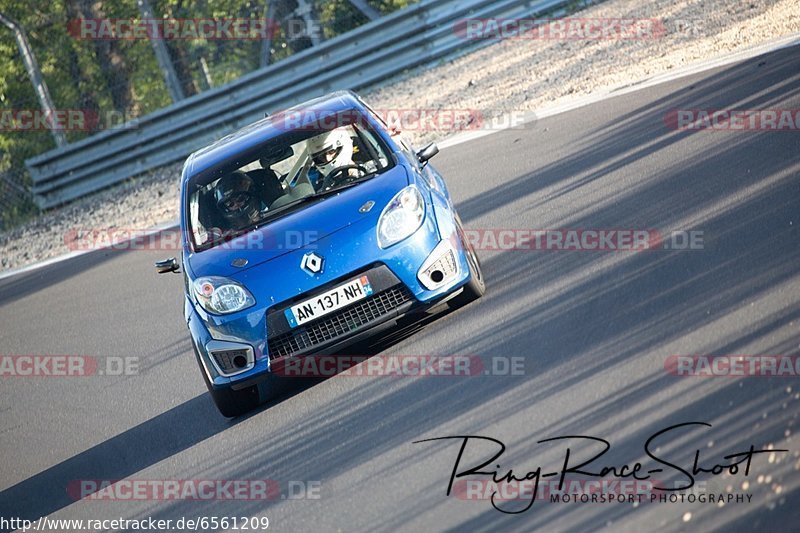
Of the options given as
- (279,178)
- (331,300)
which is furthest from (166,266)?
(331,300)

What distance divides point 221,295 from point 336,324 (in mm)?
786

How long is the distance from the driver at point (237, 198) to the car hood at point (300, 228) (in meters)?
0.29

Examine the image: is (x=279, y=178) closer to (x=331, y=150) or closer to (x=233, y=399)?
(x=331, y=150)

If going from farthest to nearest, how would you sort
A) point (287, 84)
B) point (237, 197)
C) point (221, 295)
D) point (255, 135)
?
1. point (287, 84)
2. point (255, 135)
3. point (237, 197)
4. point (221, 295)

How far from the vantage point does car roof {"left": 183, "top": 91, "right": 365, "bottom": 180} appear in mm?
8703

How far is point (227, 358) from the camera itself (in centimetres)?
741

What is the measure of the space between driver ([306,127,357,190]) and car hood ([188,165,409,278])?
410 millimetres

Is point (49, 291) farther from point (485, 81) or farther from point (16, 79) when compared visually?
point (16, 79)

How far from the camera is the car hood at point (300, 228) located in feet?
24.7

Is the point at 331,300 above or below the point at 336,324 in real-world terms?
above

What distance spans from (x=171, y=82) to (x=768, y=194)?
13004 mm

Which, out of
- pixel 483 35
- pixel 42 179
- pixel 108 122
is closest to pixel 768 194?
pixel 483 35

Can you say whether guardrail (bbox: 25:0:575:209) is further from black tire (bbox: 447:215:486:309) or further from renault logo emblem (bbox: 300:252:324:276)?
renault logo emblem (bbox: 300:252:324:276)

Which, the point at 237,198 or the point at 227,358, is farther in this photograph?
the point at 237,198
